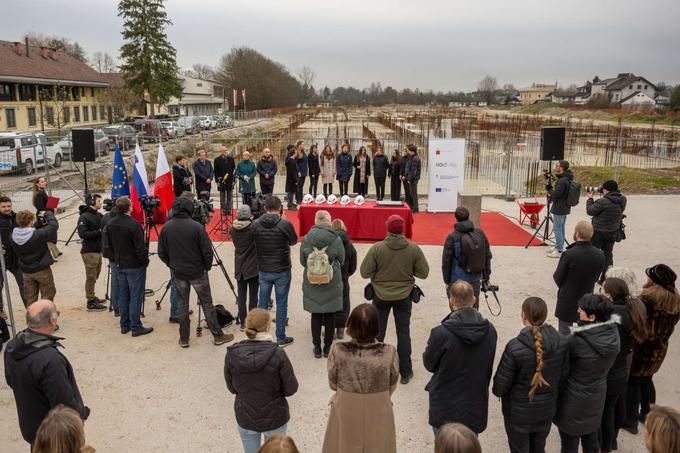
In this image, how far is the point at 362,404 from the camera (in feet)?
11.0

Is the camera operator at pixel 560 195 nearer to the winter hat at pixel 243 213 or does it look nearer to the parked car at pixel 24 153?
the winter hat at pixel 243 213

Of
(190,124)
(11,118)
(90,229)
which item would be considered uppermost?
(11,118)

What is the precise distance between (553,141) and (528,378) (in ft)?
27.9

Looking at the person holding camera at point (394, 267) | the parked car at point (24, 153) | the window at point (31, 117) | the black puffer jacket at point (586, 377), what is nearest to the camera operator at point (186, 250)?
the person holding camera at point (394, 267)

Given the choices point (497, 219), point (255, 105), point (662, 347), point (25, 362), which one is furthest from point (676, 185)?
point (255, 105)

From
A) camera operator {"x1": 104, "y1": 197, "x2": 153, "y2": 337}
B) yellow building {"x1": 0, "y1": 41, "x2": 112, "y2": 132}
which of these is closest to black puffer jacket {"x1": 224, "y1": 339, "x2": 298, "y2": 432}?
camera operator {"x1": 104, "y1": 197, "x2": 153, "y2": 337}

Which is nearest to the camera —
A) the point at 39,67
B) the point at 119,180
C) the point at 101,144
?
the point at 119,180

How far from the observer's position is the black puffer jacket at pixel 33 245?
623cm

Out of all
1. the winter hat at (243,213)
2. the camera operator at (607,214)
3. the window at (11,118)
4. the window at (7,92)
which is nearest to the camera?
the winter hat at (243,213)

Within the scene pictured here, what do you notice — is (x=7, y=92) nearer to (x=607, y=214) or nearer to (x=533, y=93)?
(x=607, y=214)

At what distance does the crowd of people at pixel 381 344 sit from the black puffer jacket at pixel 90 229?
0.52 metres

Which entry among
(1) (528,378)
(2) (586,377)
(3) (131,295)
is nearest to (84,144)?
(3) (131,295)

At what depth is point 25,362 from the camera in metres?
3.43

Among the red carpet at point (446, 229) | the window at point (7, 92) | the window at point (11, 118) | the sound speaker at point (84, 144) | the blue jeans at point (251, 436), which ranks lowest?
the red carpet at point (446, 229)
